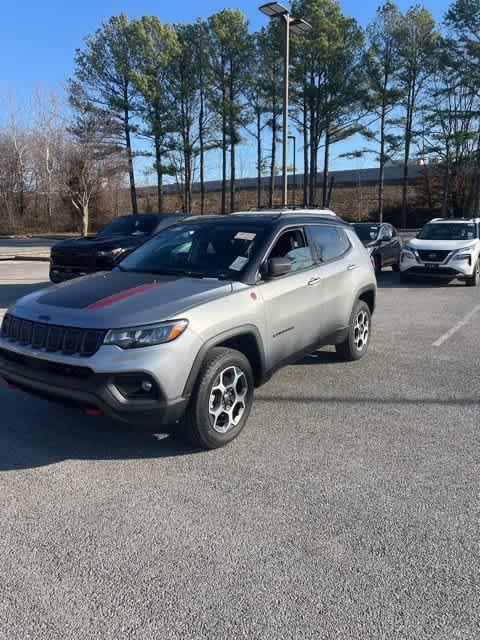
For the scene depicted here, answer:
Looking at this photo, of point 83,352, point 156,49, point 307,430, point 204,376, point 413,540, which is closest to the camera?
point 413,540

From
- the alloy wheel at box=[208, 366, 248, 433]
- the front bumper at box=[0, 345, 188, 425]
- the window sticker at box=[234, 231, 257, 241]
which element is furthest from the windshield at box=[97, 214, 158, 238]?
the front bumper at box=[0, 345, 188, 425]

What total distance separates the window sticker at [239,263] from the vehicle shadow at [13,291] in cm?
687

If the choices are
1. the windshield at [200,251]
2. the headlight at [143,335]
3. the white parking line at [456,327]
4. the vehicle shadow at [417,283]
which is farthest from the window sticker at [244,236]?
the vehicle shadow at [417,283]

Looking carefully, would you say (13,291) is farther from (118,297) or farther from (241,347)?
(241,347)

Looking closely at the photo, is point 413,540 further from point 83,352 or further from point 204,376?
point 83,352

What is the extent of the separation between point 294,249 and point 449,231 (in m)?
10.1

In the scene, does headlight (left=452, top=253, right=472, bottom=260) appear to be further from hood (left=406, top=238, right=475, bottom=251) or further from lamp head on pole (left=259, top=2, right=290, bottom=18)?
lamp head on pole (left=259, top=2, right=290, bottom=18)

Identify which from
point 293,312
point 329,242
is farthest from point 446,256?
point 293,312

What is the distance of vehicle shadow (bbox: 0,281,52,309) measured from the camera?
34.2 feet

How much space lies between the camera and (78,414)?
A: 454 cm

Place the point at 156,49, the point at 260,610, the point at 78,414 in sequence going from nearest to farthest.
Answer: the point at 260,610, the point at 78,414, the point at 156,49

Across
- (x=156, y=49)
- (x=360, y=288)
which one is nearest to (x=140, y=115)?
(x=156, y=49)

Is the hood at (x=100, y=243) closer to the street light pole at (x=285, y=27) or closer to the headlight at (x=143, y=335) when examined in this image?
the street light pole at (x=285, y=27)

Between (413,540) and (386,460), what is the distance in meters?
0.92
